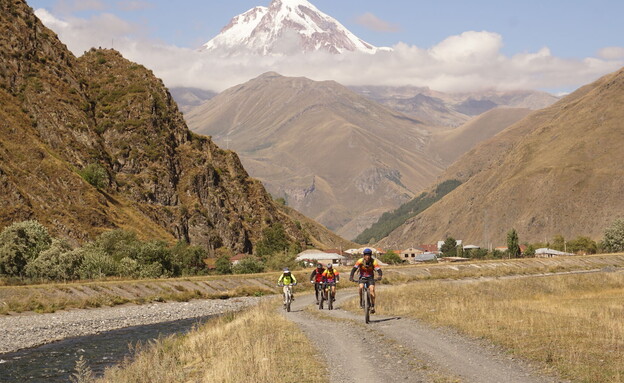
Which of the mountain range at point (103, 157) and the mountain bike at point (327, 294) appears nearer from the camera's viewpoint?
the mountain bike at point (327, 294)

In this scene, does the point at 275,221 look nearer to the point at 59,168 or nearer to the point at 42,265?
the point at 59,168

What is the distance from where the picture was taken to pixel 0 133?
302 ft

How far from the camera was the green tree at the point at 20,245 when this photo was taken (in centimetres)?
6556

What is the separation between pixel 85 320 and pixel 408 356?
3399cm

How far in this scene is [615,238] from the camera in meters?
185

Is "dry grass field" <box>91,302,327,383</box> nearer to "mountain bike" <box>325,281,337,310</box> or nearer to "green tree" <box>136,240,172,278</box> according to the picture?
"mountain bike" <box>325,281,337,310</box>

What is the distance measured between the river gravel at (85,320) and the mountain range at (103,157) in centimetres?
3197

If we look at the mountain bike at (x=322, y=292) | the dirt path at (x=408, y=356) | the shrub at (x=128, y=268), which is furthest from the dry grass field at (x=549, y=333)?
the shrub at (x=128, y=268)

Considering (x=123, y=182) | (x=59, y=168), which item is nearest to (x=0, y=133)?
(x=59, y=168)

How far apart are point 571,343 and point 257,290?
59.1 m

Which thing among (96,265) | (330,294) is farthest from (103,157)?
(330,294)

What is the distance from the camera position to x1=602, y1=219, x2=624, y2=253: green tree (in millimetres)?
183500

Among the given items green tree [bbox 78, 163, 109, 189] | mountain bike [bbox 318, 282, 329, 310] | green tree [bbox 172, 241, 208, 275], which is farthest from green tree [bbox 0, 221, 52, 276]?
mountain bike [bbox 318, 282, 329, 310]

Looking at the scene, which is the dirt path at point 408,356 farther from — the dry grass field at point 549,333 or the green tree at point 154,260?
the green tree at point 154,260
